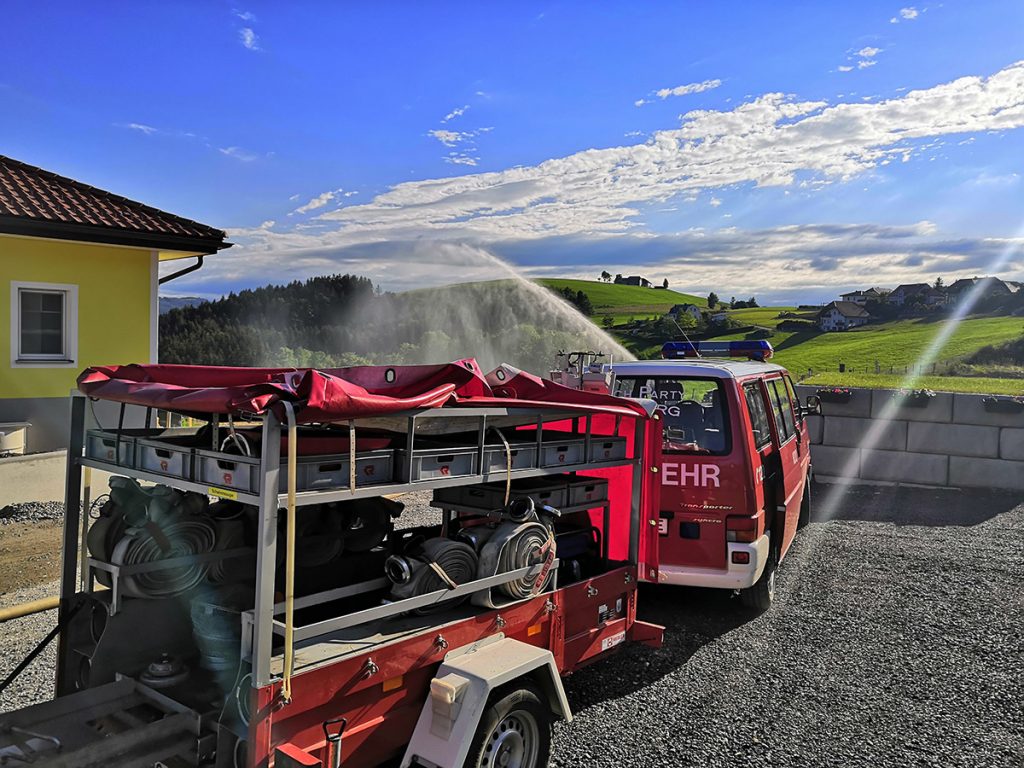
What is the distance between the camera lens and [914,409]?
40.8 feet

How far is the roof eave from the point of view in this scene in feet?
35.7

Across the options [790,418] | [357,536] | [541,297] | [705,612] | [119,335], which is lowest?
[705,612]

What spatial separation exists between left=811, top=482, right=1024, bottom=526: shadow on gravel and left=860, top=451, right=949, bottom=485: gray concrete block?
7.7 inches

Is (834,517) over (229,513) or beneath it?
beneath

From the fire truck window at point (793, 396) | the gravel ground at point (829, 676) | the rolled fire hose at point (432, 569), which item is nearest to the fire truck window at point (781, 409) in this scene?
the fire truck window at point (793, 396)

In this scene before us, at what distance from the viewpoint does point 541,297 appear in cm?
2361

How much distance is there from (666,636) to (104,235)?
407 inches

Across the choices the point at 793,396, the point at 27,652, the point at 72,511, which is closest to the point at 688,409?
the point at 793,396

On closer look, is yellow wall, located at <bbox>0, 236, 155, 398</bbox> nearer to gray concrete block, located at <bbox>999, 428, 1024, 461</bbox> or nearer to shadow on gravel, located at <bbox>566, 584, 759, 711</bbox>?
shadow on gravel, located at <bbox>566, 584, 759, 711</bbox>

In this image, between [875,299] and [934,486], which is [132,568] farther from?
[875,299]

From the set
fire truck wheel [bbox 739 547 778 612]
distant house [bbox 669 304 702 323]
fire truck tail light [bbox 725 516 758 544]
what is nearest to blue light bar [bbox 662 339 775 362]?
fire truck wheel [bbox 739 547 778 612]

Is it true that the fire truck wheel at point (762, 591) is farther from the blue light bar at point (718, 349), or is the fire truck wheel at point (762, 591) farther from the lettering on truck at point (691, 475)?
the blue light bar at point (718, 349)

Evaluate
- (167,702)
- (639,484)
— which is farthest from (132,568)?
(639,484)

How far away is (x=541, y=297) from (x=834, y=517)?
558 inches
